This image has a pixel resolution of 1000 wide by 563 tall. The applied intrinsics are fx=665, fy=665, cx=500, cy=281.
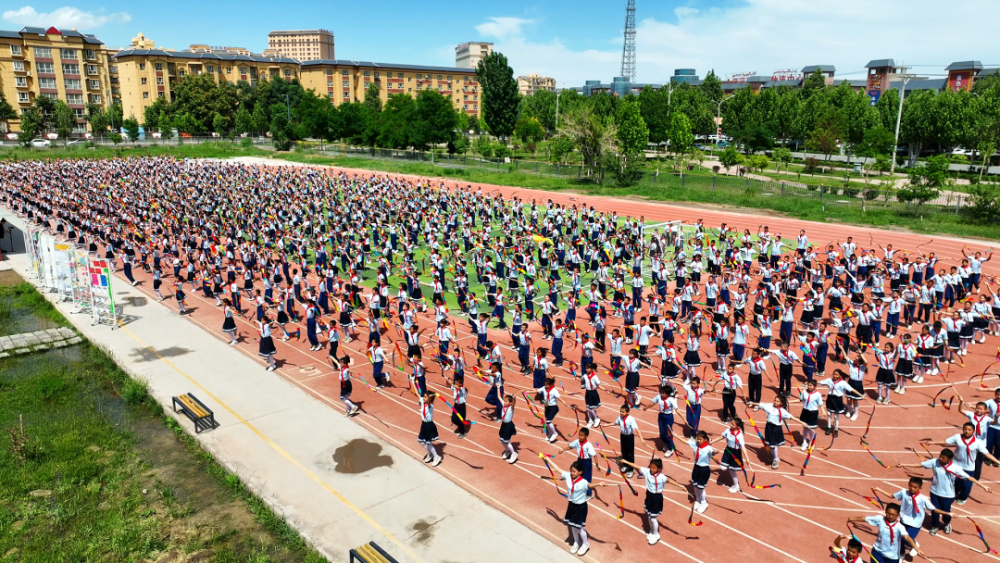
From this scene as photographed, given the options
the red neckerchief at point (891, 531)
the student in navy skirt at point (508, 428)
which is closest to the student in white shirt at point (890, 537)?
the red neckerchief at point (891, 531)

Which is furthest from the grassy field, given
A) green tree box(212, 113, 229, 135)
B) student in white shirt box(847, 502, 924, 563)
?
green tree box(212, 113, 229, 135)

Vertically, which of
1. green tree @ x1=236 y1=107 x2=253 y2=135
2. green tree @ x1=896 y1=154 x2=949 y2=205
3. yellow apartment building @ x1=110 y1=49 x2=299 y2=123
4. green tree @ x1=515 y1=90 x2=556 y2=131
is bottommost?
green tree @ x1=896 y1=154 x2=949 y2=205

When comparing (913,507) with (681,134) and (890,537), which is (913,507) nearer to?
→ (890,537)

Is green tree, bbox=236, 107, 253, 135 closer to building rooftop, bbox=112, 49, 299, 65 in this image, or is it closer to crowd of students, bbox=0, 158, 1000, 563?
building rooftop, bbox=112, 49, 299, 65

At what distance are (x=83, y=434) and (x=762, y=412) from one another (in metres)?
13.6

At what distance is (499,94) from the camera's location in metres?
69.1

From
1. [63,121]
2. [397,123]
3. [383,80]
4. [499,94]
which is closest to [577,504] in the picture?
[397,123]

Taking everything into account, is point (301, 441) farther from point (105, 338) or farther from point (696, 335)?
point (105, 338)

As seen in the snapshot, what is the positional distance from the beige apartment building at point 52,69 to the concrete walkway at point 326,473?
94.7m

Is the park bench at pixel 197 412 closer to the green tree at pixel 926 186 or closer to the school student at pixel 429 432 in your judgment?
the school student at pixel 429 432

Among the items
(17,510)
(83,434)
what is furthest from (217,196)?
(17,510)

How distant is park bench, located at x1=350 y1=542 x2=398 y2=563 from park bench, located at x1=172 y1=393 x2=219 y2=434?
5.58 m

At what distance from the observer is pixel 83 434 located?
43.4 feet

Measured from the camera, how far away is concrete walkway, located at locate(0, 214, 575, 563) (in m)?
9.53
